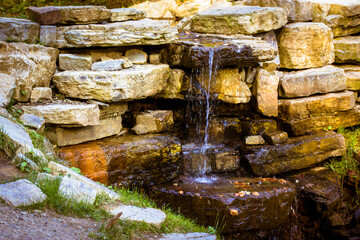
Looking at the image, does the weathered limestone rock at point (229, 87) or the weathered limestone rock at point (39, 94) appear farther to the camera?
the weathered limestone rock at point (229, 87)

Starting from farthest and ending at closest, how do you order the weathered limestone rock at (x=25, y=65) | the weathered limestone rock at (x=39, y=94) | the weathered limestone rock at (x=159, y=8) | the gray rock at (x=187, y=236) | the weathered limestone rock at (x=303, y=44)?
the weathered limestone rock at (x=159, y=8)
the weathered limestone rock at (x=303, y=44)
the weathered limestone rock at (x=39, y=94)
the weathered limestone rock at (x=25, y=65)
the gray rock at (x=187, y=236)

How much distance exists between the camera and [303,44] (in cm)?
679

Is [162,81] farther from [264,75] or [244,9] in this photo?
Result: [244,9]

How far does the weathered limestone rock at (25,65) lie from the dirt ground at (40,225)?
208cm

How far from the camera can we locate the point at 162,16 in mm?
7664

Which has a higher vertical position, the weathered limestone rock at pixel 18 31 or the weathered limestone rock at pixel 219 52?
the weathered limestone rock at pixel 18 31

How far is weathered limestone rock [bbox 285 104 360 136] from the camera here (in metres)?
6.32

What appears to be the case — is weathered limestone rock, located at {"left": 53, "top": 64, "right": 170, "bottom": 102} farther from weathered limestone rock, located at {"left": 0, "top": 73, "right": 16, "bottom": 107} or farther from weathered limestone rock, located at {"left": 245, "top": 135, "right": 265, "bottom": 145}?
weathered limestone rock, located at {"left": 245, "top": 135, "right": 265, "bottom": 145}

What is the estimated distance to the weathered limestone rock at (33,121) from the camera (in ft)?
13.8

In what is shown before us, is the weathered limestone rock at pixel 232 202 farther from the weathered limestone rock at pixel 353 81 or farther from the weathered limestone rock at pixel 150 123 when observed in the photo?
the weathered limestone rock at pixel 353 81

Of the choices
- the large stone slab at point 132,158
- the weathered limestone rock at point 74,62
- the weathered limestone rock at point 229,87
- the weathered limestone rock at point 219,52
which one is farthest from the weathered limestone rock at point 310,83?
the weathered limestone rock at point 74,62

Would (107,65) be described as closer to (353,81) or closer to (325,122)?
(325,122)

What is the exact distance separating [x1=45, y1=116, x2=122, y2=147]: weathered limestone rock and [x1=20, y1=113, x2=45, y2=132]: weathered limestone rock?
341mm

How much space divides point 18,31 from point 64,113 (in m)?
1.50
